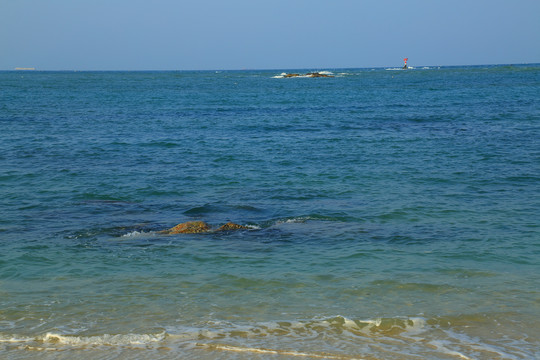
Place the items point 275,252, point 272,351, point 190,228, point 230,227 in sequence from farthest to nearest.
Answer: point 230,227
point 190,228
point 275,252
point 272,351

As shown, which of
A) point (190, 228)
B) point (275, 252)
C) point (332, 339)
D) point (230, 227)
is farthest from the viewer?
point (230, 227)

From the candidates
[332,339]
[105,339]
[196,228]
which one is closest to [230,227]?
[196,228]

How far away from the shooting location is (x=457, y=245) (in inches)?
415

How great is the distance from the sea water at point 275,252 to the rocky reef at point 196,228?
0.88 feet

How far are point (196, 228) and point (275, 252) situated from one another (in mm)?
2104

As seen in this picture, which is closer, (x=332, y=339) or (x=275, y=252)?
(x=332, y=339)

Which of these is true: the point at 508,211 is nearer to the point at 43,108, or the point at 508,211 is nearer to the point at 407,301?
the point at 407,301

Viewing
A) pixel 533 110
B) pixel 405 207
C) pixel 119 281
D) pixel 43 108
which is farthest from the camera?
pixel 43 108

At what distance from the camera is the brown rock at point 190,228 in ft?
37.4

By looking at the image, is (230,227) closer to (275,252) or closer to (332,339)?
(275,252)

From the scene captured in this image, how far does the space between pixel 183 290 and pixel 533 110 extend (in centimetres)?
3198

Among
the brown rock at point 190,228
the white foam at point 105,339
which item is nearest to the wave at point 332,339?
the white foam at point 105,339

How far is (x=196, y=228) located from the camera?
1155 cm

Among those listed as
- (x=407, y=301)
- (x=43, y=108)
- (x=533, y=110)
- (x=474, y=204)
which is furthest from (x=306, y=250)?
(x=43, y=108)
